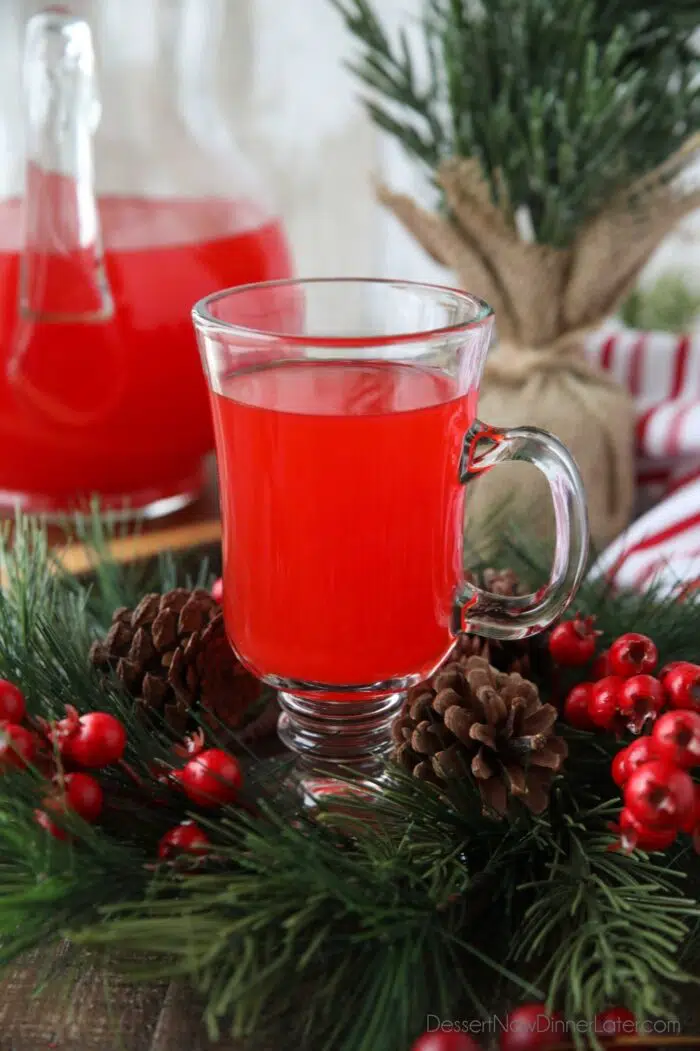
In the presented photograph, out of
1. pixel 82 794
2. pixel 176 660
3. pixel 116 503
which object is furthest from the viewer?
pixel 116 503

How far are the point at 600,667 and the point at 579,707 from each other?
0.05 metres

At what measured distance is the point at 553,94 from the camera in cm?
109

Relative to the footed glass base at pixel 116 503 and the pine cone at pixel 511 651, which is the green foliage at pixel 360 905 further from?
the footed glass base at pixel 116 503

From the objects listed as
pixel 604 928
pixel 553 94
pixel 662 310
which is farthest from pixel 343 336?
pixel 662 310

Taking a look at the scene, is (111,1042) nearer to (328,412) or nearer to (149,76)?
(328,412)

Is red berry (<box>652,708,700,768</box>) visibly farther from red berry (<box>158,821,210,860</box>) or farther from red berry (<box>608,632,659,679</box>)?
red berry (<box>158,821,210,860</box>)

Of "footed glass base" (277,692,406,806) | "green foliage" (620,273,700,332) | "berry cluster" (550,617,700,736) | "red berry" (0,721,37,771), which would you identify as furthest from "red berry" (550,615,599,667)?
"green foliage" (620,273,700,332)

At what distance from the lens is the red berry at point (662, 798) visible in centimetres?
58

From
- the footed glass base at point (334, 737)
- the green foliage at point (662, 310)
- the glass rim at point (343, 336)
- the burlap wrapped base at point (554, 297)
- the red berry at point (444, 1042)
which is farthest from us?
the green foliage at point (662, 310)

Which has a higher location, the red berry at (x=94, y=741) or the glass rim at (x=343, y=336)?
the glass rim at (x=343, y=336)

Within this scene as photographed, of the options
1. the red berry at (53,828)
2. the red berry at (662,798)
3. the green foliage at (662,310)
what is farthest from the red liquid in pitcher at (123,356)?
the green foliage at (662,310)

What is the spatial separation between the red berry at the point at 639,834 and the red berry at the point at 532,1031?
9cm

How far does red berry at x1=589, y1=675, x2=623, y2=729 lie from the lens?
0.69m

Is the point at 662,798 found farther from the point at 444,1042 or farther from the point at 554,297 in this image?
the point at 554,297
